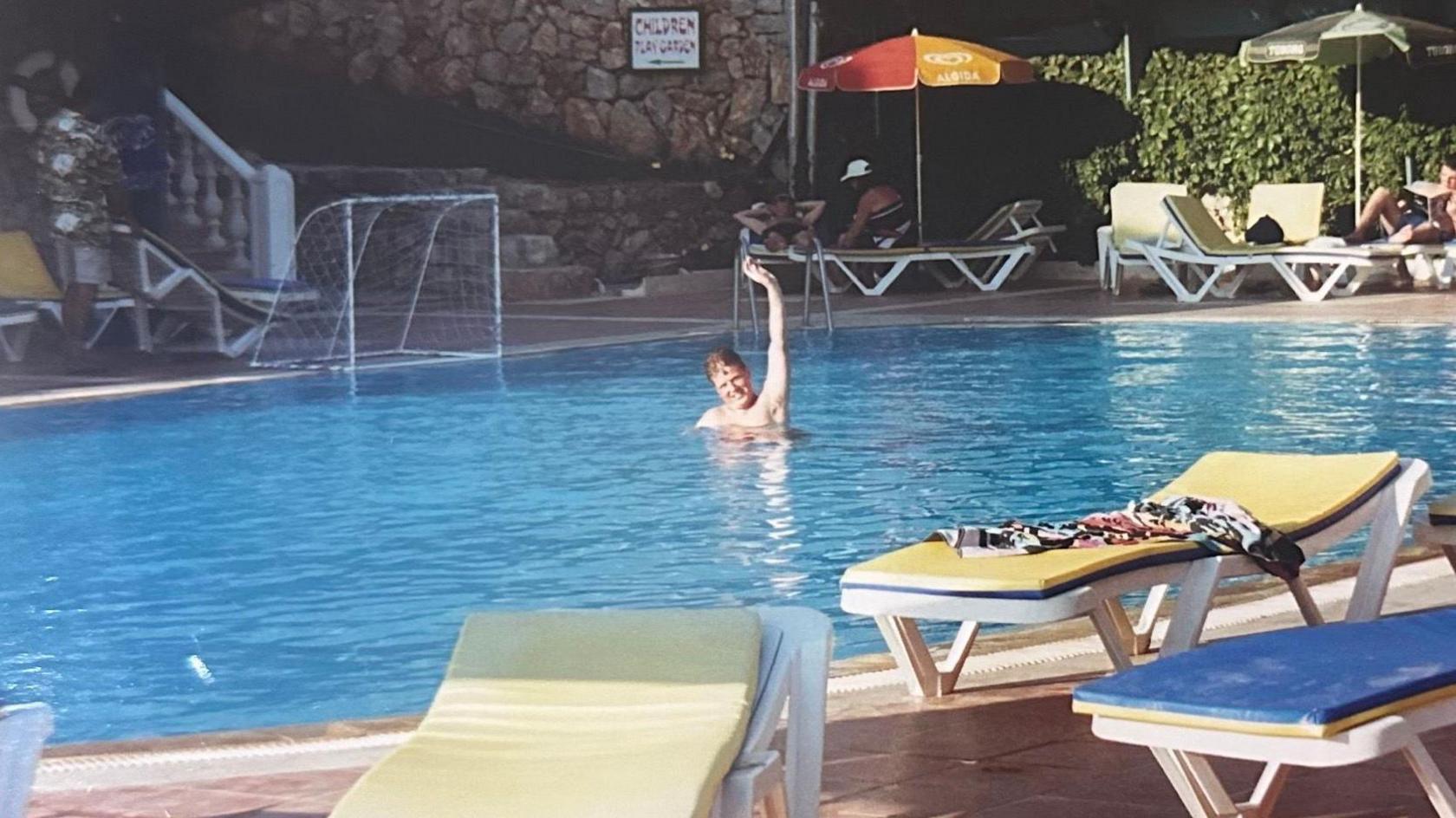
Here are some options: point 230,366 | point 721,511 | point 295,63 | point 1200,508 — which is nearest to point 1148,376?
point 721,511

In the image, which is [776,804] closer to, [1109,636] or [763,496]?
[1109,636]

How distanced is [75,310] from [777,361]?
18.9ft

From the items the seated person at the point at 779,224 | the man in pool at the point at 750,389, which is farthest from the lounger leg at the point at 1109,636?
the seated person at the point at 779,224

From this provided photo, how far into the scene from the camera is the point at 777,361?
10000 millimetres

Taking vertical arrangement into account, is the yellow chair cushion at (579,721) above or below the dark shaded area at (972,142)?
below

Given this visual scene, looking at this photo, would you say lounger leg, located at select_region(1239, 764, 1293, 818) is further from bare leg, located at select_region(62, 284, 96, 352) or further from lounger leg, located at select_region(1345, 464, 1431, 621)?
bare leg, located at select_region(62, 284, 96, 352)

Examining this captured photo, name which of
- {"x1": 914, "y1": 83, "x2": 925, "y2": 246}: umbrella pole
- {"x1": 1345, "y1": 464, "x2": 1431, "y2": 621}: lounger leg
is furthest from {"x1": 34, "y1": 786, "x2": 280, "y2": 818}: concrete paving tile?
{"x1": 914, "y1": 83, "x2": 925, "y2": 246}: umbrella pole

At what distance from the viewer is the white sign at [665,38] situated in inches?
793

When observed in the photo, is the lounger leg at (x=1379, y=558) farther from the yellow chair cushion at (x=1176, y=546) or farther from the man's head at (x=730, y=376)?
the man's head at (x=730, y=376)

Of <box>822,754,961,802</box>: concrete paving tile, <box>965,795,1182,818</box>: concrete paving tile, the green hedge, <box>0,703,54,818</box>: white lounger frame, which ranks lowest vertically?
<box>822,754,961,802</box>: concrete paving tile

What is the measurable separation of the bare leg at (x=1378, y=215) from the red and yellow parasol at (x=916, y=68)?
3.13m

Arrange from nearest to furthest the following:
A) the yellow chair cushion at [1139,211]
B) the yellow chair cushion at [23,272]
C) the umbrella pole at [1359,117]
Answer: the yellow chair cushion at [23,272] → the umbrella pole at [1359,117] → the yellow chair cushion at [1139,211]

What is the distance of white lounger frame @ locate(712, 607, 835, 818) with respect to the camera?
314 centimetres

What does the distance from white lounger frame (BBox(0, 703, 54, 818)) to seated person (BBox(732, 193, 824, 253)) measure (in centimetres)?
1398
